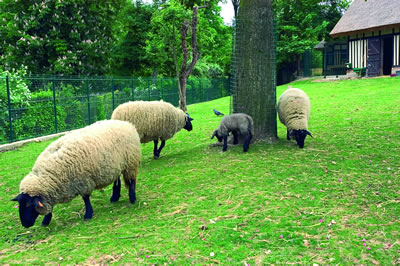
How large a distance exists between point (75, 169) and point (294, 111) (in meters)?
5.27

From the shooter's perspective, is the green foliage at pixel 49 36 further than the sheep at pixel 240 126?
Yes

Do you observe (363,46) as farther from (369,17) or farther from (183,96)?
(183,96)

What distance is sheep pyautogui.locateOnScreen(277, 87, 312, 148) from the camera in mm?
7312

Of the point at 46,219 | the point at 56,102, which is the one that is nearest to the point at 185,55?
the point at 56,102

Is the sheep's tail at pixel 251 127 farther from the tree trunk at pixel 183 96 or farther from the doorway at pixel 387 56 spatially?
the doorway at pixel 387 56

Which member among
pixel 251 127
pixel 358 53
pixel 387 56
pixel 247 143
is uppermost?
pixel 358 53

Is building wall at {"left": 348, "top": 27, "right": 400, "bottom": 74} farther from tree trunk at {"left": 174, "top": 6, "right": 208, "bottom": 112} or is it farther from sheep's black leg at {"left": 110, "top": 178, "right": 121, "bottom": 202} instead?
sheep's black leg at {"left": 110, "top": 178, "right": 121, "bottom": 202}

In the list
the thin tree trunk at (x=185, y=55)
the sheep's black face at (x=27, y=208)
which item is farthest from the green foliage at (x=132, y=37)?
the sheep's black face at (x=27, y=208)

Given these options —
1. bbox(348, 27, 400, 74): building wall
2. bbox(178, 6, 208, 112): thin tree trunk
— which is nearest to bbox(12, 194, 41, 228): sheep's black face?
bbox(178, 6, 208, 112): thin tree trunk

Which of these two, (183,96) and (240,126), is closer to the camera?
(240,126)

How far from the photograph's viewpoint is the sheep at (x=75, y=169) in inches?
166

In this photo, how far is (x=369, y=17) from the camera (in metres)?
25.7

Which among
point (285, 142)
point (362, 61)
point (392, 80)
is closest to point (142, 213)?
point (285, 142)

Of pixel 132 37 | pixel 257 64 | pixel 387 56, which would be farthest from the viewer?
pixel 132 37
